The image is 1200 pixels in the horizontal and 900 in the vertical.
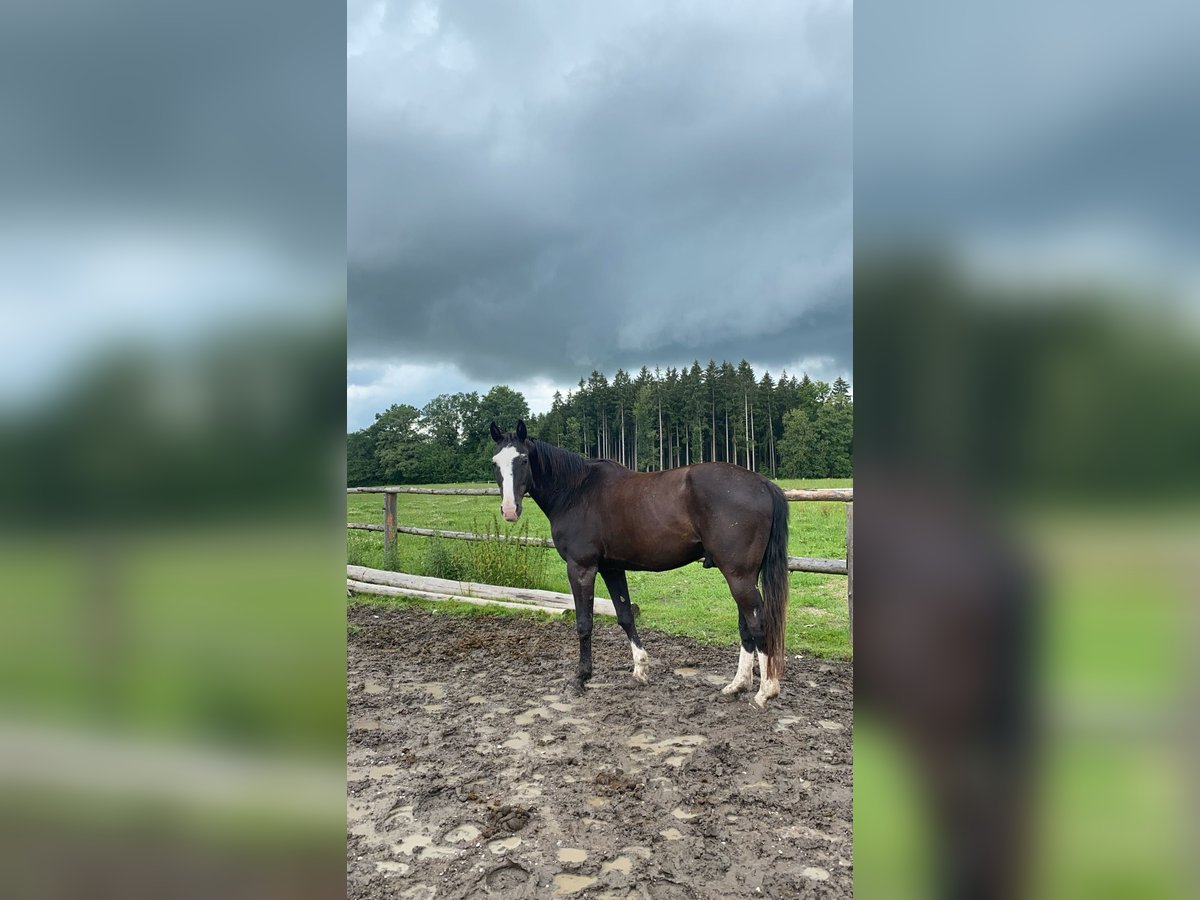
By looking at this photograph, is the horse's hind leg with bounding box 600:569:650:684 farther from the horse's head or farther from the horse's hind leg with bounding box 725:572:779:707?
the horse's head

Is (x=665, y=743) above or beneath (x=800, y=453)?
beneath

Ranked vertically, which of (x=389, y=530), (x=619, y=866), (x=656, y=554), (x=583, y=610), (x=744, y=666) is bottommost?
(x=619, y=866)

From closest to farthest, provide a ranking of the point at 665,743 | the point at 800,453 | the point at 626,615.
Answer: the point at 665,743
the point at 626,615
the point at 800,453

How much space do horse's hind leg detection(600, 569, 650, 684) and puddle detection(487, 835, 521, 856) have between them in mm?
2111

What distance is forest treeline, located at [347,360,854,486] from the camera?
1652 cm

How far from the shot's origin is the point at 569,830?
2.58m

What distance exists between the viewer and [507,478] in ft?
14.4
